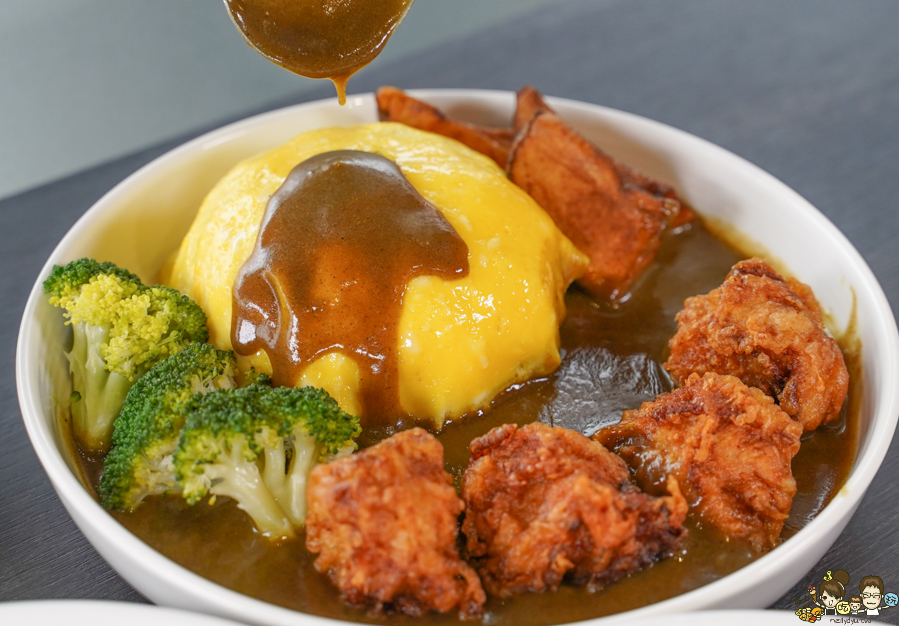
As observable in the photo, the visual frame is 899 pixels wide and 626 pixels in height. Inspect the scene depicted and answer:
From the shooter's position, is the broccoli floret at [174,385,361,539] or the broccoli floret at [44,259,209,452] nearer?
the broccoli floret at [174,385,361,539]

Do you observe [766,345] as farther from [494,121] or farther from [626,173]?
[494,121]

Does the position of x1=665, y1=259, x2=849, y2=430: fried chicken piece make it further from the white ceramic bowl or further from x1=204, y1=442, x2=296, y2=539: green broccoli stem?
x1=204, y1=442, x2=296, y2=539: green broccoli stem

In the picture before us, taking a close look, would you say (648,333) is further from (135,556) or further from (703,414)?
(135,556)

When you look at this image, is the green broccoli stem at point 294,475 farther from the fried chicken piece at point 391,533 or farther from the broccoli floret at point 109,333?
the broccoli floret at point 109,333

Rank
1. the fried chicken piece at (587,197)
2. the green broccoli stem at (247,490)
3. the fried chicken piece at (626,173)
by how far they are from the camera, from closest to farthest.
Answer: the green broccoli stem at (247,490)
the fried chicken piece at (587,197)
the fried chicken piece at (626,173)

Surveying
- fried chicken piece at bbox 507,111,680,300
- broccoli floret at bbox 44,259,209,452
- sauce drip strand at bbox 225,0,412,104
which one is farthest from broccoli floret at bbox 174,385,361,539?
fried chicken piece at bbox 507,111,680,300

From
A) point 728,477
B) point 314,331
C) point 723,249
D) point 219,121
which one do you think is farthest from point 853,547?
point 219,121

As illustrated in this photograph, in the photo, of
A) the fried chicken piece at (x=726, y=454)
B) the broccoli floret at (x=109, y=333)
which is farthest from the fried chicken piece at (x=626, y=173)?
the broccoli floret at (x=109, y=333)
